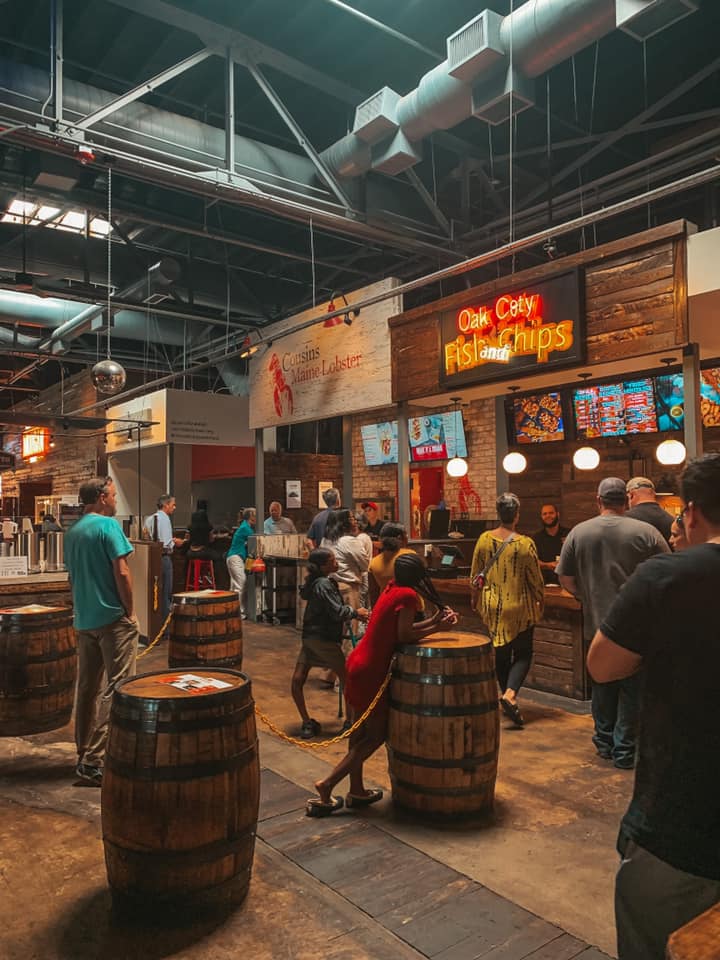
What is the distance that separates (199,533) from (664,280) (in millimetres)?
6637

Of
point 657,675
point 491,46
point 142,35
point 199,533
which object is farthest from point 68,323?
point 657,675

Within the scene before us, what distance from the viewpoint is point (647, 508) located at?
4836mm

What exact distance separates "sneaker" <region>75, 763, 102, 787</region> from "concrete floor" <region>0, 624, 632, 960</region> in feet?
0.23

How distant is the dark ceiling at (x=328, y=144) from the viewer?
6273 millimetres

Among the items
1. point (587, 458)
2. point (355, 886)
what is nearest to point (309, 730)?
point (355, 886)

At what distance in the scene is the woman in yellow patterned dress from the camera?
17.4ft

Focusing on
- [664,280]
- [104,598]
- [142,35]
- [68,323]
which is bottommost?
[104,598]

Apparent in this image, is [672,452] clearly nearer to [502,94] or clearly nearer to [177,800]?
[502,94]

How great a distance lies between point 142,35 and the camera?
22.0 feet

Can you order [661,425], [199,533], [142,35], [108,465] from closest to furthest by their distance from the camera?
[142,35] < [661,425] < [199,533] < [108,465]

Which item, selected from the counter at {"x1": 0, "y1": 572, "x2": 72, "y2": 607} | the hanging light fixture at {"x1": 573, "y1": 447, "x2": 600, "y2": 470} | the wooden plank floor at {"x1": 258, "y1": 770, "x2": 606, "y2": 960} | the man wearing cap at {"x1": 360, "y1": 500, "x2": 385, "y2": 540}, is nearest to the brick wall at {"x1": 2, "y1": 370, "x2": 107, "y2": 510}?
the man wearing cap at {"x1": 360, "y1": 500, "x2": 385, "y2": 540}

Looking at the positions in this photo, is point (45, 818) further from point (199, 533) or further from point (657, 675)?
point (199, 533)

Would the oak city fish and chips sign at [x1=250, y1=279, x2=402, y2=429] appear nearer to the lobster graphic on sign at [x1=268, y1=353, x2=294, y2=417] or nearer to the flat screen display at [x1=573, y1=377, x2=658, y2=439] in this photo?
the lobster graphic on sign at [x1=268, y1=353, x2=294, y2=417]

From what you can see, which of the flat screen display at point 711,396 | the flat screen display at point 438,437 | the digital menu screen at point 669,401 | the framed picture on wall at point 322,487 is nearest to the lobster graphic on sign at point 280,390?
the flat screen display at point 438,437
